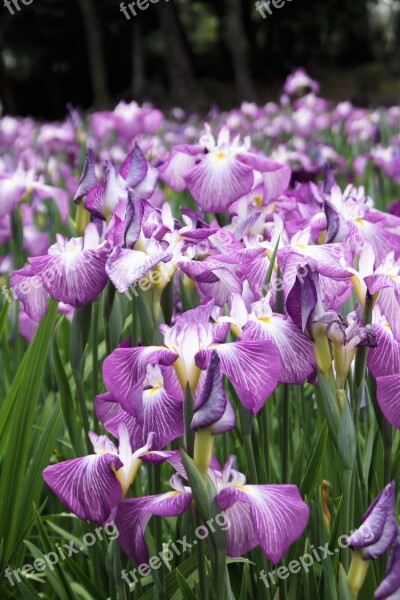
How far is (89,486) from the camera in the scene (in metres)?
1.07

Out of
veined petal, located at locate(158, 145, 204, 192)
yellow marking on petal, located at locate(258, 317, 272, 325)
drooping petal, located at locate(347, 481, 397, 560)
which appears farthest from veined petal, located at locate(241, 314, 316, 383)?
veined petal, located at locate(158, 145, 204, 192)

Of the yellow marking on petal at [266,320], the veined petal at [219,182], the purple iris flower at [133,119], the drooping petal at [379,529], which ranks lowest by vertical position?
the drooping petal at [379,529]

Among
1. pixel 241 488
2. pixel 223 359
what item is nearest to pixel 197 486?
pixel 241 488

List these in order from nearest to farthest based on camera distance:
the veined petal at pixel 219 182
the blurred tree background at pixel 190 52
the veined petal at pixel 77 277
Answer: the veined petal at pixel 77 277, the veined petal at pixel 219 182, the blurred tree background at pixel 190 52

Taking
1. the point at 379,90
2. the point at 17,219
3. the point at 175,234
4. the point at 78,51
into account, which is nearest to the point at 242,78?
the point at 379,90

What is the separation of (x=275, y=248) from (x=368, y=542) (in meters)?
0.53

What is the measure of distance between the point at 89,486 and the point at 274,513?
26 cm

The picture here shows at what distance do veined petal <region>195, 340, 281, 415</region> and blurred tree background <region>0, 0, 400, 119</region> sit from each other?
759 inches

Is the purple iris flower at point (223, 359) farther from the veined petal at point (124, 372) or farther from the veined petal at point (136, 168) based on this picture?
the veined petal at point (136, 168)

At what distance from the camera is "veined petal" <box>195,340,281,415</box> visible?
3.41 ft

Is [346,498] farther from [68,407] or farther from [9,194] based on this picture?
[9,194]

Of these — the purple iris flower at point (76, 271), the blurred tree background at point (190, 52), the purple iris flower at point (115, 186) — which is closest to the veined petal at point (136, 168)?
the purple iris flower at point (115, 186)

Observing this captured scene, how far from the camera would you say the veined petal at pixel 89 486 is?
106cm

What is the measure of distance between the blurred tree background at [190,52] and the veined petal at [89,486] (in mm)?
19269
